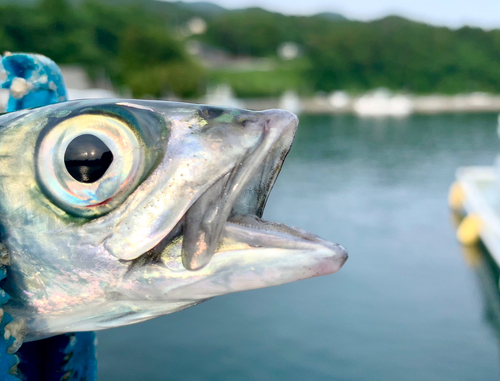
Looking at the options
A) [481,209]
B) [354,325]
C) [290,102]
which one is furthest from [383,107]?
[354,325]

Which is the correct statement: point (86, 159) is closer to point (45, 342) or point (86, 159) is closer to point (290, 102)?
point (45, 342)

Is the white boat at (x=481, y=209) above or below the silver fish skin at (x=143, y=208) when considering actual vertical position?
above

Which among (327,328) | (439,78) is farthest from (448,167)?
(439,78)

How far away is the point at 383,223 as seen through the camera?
43.9 ft

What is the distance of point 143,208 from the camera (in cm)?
137

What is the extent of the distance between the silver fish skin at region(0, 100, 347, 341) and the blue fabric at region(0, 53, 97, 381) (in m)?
0.65

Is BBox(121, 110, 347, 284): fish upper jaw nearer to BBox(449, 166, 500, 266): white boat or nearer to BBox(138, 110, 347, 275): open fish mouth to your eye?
BBox(138, 110, 347, 275): open fish mouth

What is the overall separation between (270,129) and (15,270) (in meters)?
0.88

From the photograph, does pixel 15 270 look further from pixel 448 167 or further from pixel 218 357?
pixel 448 167

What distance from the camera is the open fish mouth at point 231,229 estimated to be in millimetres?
1378

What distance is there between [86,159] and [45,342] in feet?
3.38

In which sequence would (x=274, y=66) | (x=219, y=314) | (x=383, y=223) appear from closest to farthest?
1. (x=219, y=314)
2. (x=383, y=223)
3. (x=274, y=66)

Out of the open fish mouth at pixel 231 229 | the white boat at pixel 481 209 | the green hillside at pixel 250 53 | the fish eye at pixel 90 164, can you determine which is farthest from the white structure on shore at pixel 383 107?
the fish eye at pixel 90 164

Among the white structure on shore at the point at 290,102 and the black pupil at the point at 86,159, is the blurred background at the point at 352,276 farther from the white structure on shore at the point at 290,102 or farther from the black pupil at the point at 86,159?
the black pupil at the point at 86,159
